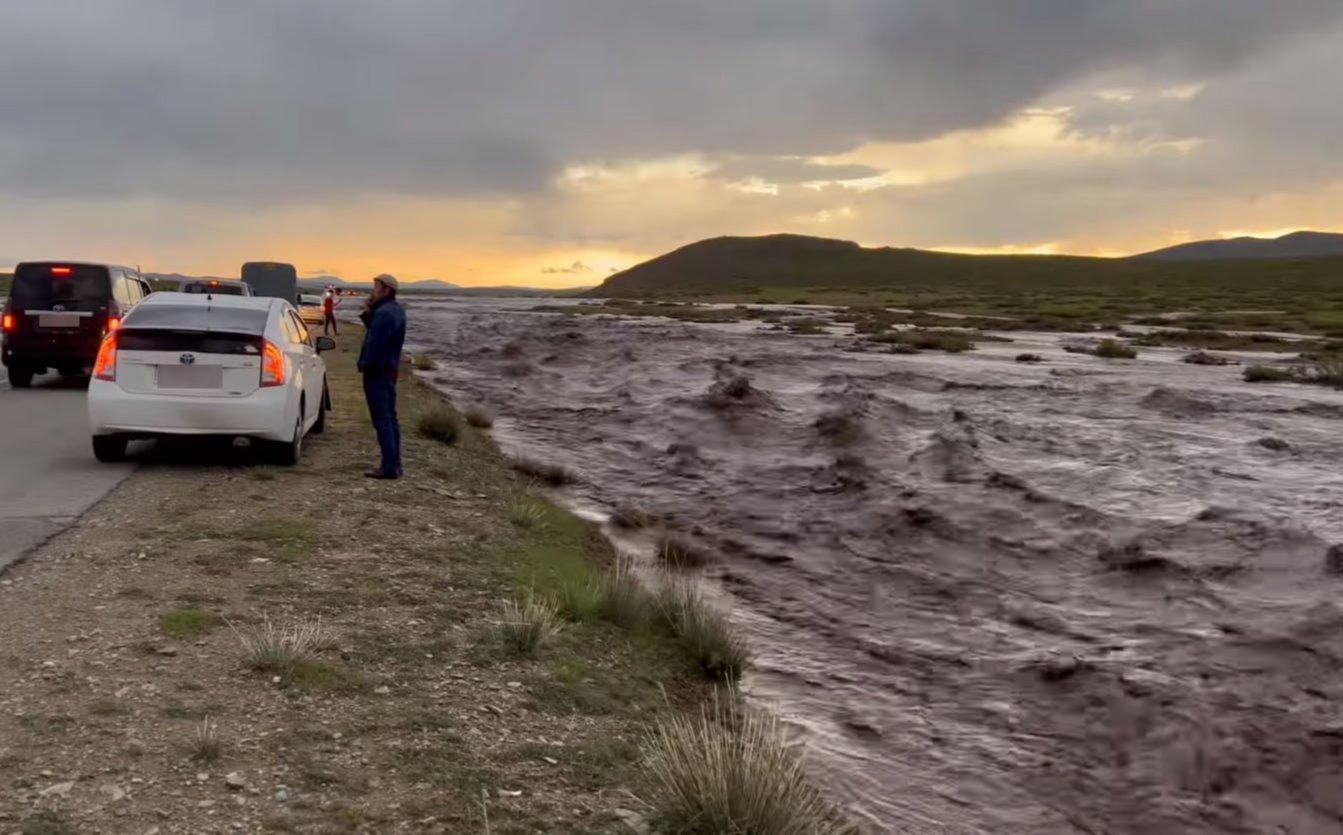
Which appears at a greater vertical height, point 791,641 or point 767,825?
point 767,825

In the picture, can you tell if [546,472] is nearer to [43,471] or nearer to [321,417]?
[321,417]

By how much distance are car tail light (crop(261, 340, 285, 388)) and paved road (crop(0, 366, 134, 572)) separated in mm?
1633

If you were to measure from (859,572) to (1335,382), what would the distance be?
73.8 feet

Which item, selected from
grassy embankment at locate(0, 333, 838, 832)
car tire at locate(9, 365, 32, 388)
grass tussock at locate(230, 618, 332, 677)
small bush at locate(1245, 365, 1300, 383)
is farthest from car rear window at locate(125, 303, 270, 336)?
small bush at locate(1245, 365, 1300, 383)

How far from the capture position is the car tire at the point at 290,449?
38.0ft

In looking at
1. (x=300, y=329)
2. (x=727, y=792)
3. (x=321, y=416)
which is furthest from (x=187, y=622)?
(x=321, y=416)

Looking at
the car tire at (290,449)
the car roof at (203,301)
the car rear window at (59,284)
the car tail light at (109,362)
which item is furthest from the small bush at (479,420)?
the car tail light at (109,362)

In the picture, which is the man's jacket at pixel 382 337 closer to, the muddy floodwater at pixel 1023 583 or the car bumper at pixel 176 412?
the car bumper at pixel 176 412

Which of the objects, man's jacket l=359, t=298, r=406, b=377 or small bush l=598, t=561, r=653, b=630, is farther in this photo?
man's jacket l=359, t=298, r=406, b=377

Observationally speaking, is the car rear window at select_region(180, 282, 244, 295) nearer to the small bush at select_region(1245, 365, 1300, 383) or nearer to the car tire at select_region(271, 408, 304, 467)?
the car tire at select_region(271, 408, 304, 467)

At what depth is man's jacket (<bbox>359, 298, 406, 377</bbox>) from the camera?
10.6 meters

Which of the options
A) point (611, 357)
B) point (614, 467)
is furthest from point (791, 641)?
point (611, 357)

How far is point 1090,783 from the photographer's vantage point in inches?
253

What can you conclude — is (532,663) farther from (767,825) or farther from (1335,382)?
(1335,382)
